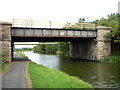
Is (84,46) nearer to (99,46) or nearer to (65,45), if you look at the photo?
(99,46)

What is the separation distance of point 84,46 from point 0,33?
20.0 meters

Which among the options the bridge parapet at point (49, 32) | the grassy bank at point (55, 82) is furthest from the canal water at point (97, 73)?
the bridge parapet at point (49, 32)

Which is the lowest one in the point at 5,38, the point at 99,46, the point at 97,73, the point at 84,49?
the point at 97,73

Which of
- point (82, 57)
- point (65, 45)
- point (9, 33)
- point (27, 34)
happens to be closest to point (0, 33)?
point (9, 33)

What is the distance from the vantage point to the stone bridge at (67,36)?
83.3ft

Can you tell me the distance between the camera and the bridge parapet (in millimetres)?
27288

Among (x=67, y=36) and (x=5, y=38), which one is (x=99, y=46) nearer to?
(x=67, y=36)

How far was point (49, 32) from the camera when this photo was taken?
95.5 ft

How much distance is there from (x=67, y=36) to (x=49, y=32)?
3.68 metres

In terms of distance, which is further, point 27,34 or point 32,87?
point 27,34

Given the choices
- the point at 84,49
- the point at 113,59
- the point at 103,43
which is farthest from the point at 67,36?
the point at 113,59

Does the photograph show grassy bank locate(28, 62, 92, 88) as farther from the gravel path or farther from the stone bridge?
the stone bridge

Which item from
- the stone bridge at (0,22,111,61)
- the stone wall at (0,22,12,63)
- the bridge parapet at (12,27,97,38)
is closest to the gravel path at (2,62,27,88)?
the stone wall at (0,22,12,63)

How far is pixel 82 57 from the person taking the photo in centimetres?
3812
